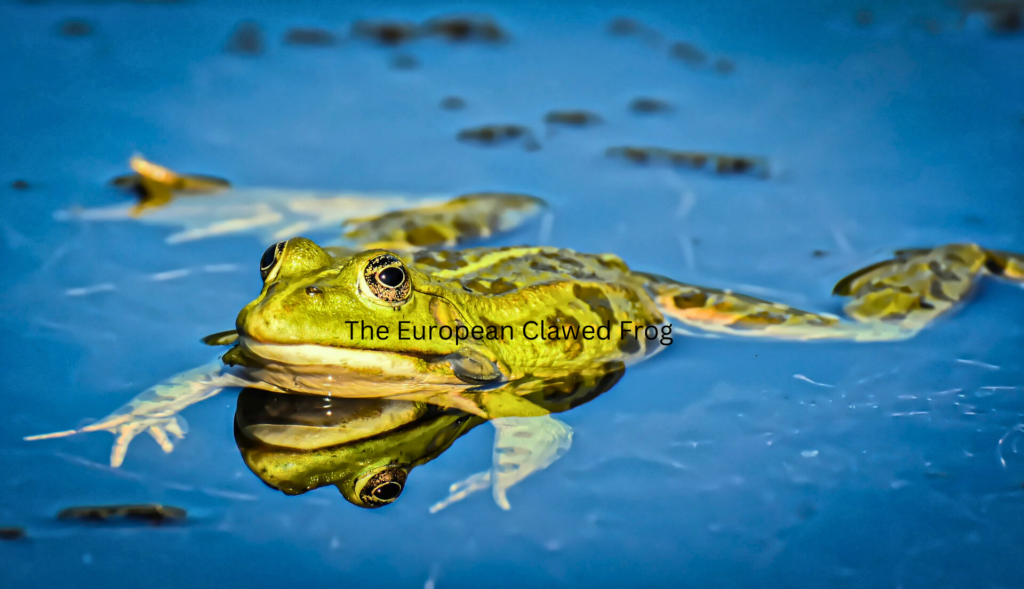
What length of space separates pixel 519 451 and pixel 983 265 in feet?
9.52

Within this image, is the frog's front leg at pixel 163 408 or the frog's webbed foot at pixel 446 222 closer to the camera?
the frog's front leg at pixel 163 408

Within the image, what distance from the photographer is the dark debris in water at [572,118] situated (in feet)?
21.4

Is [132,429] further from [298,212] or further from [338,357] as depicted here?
[298,212]

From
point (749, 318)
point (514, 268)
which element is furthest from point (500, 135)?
point (749, 318)

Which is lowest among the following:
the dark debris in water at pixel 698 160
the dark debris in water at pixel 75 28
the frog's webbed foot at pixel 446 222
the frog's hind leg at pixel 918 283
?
the frog's hind leg at pixel 918 283

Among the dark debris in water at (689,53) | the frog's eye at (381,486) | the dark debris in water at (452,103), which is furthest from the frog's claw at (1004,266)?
the dark debris in water at (452,103)

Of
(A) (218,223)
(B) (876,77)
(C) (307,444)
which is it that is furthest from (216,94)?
(B) (876,77)

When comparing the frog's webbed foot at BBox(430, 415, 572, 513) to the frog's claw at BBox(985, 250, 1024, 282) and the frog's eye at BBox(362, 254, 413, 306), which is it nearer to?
the frog's eye at BBox(362, 254, 413, 306)

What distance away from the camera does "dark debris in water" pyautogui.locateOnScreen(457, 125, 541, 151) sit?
6.28m

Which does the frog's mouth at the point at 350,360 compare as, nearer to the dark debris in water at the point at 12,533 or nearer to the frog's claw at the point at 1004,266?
the dark debris in water at the point at 12,533

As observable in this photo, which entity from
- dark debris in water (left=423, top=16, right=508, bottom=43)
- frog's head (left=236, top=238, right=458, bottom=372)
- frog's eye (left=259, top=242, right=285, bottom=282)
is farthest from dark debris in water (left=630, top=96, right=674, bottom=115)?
frog's eye (left=259, top=242, right=285, bottom=282)

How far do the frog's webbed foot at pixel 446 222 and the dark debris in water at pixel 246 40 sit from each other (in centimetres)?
294

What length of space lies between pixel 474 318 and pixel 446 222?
1.41 m

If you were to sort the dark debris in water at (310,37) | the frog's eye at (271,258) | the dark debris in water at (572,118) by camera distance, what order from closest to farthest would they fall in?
the frog's eye at (271,258) → the dark debris in water at (572,118) → the dark debris in water at (310,37)
